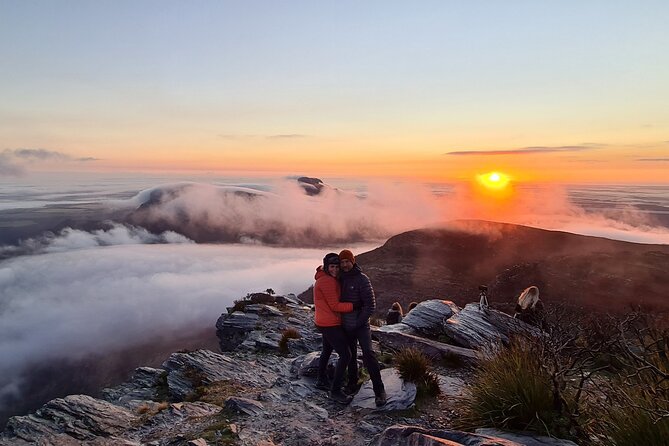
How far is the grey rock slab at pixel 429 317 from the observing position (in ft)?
54.3

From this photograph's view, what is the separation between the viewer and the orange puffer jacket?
8.28 meters

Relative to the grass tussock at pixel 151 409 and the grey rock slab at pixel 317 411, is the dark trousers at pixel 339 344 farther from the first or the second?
the grass tussock at pixel 151 409

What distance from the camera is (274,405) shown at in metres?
10.3

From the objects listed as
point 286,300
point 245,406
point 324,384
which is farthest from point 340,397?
point 286,300

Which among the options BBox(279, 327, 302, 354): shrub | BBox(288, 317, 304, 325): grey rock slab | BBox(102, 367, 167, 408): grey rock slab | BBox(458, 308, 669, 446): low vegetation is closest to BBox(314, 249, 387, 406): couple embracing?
BBox(458, 308, 669, 446): low vegetation

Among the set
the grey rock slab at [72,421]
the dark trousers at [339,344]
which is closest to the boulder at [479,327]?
the dark trousers at [339,344]

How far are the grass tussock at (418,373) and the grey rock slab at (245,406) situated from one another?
3517mm

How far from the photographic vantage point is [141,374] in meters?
18.4

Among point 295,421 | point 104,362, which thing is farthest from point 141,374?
point 104,362

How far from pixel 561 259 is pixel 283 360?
8000 cm

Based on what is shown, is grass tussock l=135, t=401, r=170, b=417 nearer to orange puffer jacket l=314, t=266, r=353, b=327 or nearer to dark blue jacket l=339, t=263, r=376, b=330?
orange puffer jacket l=314, t=266, r=353, b=327

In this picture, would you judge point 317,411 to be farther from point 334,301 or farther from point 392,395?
point 334,301

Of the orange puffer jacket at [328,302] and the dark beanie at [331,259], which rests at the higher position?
the dark beanie at [331,259]

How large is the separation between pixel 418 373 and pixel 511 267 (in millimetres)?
85243
